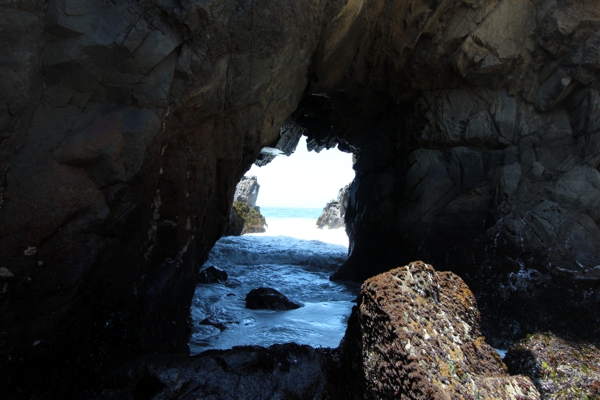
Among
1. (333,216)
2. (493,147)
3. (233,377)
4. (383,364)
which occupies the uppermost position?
(493,147)

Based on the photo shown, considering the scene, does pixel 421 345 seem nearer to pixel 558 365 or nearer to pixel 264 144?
pixel 558 365

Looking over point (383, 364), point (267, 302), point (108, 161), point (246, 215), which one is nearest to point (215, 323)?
point (267, 302)

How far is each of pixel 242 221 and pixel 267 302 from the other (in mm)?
13602

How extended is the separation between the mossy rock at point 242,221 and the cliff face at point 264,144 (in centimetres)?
832

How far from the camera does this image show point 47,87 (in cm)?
390

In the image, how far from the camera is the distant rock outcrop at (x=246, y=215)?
64.7 ft

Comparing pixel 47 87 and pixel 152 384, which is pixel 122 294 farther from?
pixel 47 87

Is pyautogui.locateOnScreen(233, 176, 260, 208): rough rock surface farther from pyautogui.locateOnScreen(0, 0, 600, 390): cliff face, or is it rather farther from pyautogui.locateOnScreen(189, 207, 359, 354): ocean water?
pyautogui.locateOnScreen(0, 0, 600, 390): cliff face

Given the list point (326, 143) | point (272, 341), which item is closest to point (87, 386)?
point (272, 341)

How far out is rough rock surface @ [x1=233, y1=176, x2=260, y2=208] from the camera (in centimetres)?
3183

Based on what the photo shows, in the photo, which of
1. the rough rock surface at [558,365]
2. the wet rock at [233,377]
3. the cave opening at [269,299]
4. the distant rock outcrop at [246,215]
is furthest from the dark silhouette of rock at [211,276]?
the rough rock surface at [558,365]

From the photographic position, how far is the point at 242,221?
20984 millimetres

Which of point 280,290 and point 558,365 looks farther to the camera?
point 280,290

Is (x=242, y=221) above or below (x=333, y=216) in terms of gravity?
below
